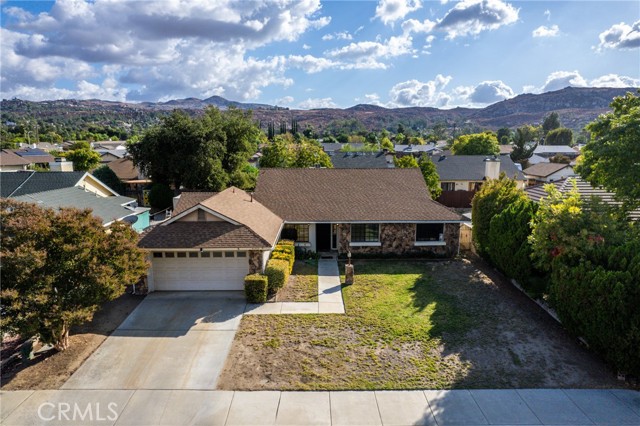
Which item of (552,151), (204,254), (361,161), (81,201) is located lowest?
(204,254)

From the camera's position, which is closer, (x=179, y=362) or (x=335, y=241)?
(x=179, y=362)

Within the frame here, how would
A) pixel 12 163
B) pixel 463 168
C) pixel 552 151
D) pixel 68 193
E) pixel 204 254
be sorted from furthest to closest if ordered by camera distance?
pixel 552 151
pixel 12 163
pixel 463 168
pixel 68 193
pixel 204 254

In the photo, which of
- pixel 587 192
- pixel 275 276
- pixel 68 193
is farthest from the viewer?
pixel 68 193

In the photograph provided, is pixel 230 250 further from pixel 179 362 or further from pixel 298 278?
pixel 179 362

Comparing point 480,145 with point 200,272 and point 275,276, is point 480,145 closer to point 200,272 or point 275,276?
point 275,276

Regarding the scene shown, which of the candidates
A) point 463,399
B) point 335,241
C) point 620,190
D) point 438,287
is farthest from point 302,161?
point 463,399

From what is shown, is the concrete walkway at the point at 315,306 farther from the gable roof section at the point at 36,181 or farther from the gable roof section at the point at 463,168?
the gable roof section at the point at 463,168

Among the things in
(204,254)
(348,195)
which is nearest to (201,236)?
(204,254)

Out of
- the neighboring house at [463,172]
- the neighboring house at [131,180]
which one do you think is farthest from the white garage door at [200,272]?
the neighboring house at [463,172]
